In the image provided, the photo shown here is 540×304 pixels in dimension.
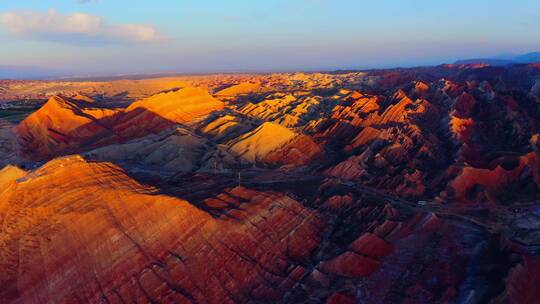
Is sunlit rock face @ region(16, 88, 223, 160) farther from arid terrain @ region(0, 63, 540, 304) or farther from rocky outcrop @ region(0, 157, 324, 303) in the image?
rocky outcrop @ region(0, 157, 324, 303)

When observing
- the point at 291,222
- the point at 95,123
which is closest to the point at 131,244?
the point at 291,222

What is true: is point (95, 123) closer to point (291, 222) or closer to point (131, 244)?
point (131, 244)

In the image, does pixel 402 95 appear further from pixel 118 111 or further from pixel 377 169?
pixel 118 111

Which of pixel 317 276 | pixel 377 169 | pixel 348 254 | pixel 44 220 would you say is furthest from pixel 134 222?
pixel 377 169

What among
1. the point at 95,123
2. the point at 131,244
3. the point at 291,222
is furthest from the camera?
the point at 95,123

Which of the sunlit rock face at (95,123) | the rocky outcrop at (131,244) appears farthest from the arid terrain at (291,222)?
the sunlit rock face at (95,123)

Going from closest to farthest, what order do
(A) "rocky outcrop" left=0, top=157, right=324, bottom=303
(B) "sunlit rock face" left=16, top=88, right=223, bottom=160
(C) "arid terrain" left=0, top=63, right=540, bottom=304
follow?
(A) "rocky outcrop" left=0, top=157, right=324, bottom=303 → (C) "arid terrain" left=0, top=63, right=540, bottom=304 → (B) "sunlit rock face" left=16, top=88, right=223, bottom=160

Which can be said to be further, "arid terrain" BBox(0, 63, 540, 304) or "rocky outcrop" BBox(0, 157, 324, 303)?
"arid terrain" BBox(0, 63, 540, 304)

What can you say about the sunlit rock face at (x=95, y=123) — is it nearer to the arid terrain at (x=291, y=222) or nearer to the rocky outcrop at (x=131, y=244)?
the arid terrain at (x=291, y=222)

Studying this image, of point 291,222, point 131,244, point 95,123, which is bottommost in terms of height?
point 291,222

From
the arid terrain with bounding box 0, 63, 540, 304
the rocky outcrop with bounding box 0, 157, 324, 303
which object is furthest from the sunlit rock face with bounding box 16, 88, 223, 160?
the rocky outcrop with bounding box 0, 157, 324, 303

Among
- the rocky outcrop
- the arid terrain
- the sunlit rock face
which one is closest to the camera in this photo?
the rocky outcrop
